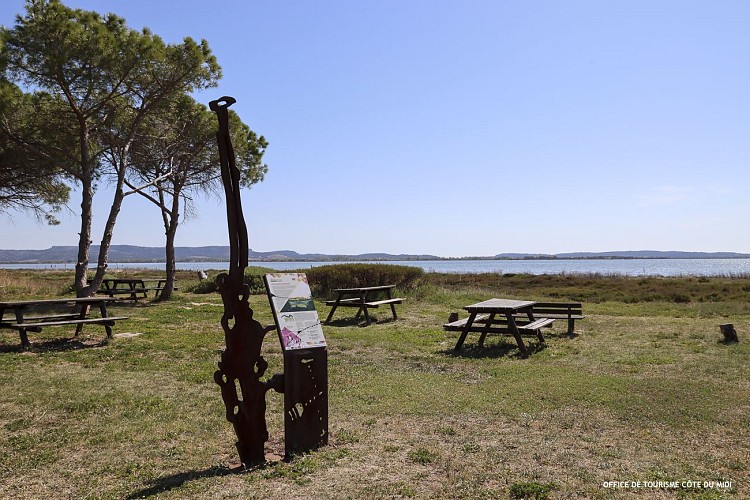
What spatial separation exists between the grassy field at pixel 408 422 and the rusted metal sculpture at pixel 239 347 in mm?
242


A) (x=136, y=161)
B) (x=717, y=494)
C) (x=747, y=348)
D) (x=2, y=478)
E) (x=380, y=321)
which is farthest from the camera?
(x=136, y=161)

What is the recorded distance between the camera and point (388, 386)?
5.96m

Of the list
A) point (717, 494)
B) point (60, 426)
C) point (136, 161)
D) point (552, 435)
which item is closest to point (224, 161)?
point (60, 426)

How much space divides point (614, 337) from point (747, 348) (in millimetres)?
1989

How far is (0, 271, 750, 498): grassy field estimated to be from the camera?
3266 millimetres

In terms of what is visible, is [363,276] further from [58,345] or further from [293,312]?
[293,312]

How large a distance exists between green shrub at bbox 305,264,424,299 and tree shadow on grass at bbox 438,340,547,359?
A: 35.9ft

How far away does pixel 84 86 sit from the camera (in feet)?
43.0

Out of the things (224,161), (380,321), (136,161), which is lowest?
(380,321)

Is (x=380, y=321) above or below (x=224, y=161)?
below

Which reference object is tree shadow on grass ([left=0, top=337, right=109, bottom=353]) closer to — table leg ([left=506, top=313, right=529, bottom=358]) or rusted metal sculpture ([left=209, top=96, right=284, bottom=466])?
rusted metal sculpture ([left=209, top=96, right=284, bottom=466])

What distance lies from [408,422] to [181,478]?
1900 mm

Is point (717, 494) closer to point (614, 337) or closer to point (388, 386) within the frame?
point (388, 386)

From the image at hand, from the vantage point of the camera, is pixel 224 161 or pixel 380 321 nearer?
pixel 224 161
